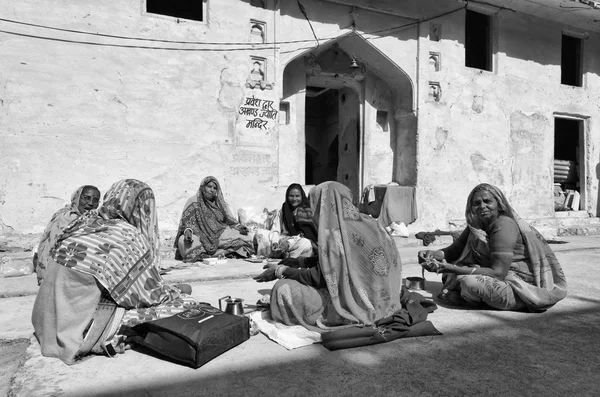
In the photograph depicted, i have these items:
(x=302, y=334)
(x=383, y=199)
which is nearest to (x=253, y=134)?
(x=383, y=199)

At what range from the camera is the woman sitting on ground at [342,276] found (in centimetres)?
284

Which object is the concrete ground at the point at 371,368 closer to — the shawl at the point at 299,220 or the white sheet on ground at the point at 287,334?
the white sheet on ground at the point at 287,334

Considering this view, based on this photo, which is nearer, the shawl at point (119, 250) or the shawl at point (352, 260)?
the shawl at point (119, 250)

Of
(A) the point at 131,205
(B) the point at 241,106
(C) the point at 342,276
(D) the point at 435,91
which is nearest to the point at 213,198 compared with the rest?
(B) the point at 241,106

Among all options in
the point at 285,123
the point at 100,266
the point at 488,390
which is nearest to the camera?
the point at 488,390

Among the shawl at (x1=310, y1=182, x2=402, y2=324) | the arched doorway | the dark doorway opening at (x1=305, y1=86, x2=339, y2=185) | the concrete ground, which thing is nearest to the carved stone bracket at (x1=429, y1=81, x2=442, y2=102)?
the arched doorway

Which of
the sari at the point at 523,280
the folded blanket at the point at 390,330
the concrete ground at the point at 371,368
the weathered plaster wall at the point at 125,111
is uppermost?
the weathered plaster wall at the point at 125,111

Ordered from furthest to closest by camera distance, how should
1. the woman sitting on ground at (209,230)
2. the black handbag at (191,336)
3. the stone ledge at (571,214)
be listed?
the stone ledge at (571,214)
the woman sitting on ground at (209,230)
the black handbag at (191,336)

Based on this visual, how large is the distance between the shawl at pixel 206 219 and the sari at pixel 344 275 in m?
3.36

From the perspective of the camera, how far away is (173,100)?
6789mm

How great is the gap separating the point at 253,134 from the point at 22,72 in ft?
11.2

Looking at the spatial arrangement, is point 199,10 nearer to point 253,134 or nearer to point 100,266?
point 253,134

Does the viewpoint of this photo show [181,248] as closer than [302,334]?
No

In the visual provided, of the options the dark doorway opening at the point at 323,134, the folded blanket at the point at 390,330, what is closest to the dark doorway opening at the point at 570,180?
the dark doorway opening at the point at 323,134
